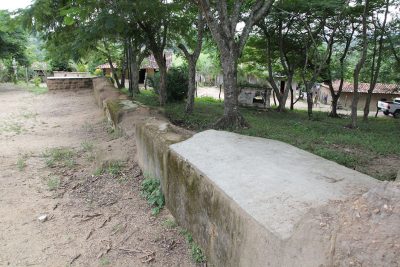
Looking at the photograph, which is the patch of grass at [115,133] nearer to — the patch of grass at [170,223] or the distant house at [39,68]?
the patch of grass at [170,223]

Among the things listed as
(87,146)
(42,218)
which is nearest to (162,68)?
(87,146)

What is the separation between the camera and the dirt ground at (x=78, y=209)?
3154mm

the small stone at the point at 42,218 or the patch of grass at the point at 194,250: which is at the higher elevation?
the patch of grass at the point at 194,250

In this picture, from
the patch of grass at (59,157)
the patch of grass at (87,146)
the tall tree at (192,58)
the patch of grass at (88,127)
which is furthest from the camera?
the tall tree at (192,58)

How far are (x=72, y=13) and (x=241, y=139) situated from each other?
4.82 metres

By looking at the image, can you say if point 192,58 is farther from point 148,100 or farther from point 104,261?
point 104,261

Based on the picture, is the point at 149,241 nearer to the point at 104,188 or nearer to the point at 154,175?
the point at 154,175

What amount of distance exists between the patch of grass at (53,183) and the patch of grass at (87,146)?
1327mm

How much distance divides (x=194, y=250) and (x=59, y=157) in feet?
12.0

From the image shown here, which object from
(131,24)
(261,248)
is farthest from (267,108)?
(261,248)

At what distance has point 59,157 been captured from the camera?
5.81 m

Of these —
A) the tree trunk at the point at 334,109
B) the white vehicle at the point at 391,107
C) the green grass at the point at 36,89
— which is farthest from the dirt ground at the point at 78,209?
the white vehicle at the point at 391,107

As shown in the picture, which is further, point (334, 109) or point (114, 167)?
point (334, 109)

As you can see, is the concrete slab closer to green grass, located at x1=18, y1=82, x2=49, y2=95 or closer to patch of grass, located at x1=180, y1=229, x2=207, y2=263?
patch of grass, located at x1=180, y1=229, x2=207, y2=263
